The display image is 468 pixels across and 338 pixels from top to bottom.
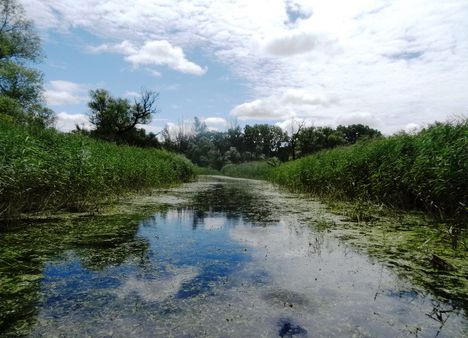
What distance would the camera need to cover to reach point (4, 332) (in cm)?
216

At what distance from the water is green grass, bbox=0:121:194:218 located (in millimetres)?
728

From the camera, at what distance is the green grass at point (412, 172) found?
17.4 feet

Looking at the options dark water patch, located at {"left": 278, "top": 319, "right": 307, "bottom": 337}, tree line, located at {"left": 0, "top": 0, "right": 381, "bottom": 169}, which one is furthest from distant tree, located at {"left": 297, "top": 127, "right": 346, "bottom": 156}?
dark water patch, located at {"left": 278, "top": 319, "right": 307, "bottom": 337}

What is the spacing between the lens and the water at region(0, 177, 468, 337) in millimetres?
2350

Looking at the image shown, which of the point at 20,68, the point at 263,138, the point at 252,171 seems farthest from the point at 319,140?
the point at 20,68

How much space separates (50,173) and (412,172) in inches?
250

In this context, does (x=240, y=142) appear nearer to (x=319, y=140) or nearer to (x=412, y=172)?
(x=319, y=140)

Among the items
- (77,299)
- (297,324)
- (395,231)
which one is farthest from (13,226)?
(395,231)

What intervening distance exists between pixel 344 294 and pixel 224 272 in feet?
3.88

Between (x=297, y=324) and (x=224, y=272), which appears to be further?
(x=224, y=272)

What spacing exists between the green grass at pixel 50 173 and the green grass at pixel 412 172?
590 centimetres

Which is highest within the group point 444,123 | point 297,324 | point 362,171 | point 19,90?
point 19,90

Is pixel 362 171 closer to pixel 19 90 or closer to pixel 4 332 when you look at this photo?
pixel 4 332

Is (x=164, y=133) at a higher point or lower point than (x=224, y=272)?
higher
